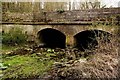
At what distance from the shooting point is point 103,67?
25.1 feet

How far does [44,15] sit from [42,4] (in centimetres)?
423

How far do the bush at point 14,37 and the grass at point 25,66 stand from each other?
3.72 meters

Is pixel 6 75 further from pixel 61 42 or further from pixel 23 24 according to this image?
pixel 61 42

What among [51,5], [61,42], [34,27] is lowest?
[61,42]

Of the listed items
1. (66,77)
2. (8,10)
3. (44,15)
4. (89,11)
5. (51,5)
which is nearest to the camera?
(66,77)

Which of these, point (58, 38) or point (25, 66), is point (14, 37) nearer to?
point (58, 38)

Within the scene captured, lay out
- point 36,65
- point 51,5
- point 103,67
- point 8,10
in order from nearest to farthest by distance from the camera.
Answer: point 103,67 < point 36,65 < point 8,10 < point 51,5

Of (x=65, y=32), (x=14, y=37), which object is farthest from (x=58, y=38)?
(x=14, y=37)

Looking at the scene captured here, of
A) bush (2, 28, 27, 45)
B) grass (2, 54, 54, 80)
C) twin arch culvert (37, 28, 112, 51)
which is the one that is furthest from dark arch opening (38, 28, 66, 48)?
grass (2, 54, 54, 80)

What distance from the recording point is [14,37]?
53.1 feet

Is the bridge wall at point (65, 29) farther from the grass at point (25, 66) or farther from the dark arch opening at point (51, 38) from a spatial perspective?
the grass at point (25, 66)

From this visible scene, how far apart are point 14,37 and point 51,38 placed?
373cm

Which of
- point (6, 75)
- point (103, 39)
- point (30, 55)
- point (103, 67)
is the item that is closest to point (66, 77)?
point (103, 67)

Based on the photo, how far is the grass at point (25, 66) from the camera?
8.80 meters
